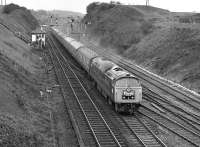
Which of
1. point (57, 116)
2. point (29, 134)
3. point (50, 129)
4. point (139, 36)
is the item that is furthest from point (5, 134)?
point (139, 36)

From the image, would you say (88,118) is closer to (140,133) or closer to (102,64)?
(140,133)

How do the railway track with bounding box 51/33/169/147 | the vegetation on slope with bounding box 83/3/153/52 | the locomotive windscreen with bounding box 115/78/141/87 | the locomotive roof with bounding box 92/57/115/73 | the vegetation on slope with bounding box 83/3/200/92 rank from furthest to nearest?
1. the vegetation on slope with bounding box 83/3/153/52
2. the vegetation on slope with bounding box 83/3/200/92
3. the locomotive roof with bounding box 92/57/115/73
4. the locomotive windscreen with bounding box 115/78/141/87
5. the railway track with bounding box 51/33/169/147

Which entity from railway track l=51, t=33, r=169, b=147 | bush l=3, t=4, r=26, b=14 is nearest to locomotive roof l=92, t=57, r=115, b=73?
railway track l=51, t=33, r=169, b=147

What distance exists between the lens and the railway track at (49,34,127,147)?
75.8 feet

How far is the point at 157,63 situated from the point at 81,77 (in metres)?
13.9

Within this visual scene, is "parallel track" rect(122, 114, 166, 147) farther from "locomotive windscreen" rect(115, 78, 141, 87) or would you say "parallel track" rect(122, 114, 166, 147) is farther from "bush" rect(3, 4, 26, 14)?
"bush" rect(3, 4, 26, 14)

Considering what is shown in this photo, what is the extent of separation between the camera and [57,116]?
2850 cm

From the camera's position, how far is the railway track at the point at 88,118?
23092 millimetres

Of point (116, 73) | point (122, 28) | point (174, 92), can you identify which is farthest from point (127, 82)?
point (122, 28)

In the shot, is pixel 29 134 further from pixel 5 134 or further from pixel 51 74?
pixel 51 74

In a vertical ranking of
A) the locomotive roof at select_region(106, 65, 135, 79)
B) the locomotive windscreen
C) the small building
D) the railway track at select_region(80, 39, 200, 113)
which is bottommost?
the railway track at select_region(80, 39, 200, 113)

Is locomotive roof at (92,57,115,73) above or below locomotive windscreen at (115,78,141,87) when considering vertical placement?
above

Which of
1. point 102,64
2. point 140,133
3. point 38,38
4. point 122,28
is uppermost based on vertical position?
point 122,28

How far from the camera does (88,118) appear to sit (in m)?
28.4
